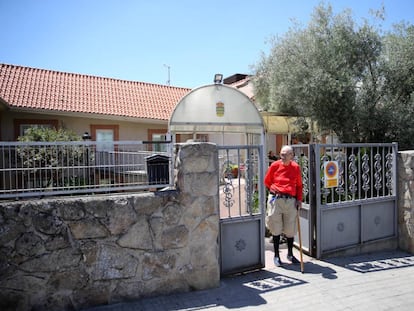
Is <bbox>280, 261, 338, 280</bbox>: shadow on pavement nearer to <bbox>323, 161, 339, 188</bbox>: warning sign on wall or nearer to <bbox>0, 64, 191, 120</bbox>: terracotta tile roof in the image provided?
<bbox>323, 161, 339, 188</bbox>: warning sign on wall

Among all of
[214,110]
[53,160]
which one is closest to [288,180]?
[53,160]

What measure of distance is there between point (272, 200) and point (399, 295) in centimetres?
194

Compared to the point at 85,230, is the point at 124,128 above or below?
above

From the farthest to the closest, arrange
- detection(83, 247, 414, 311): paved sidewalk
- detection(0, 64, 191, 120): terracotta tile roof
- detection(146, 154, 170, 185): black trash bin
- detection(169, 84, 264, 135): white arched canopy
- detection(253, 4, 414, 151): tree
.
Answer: detection(0, 64, 191, 120): terracotta tile roof → detection(169, 84, 264, 135): white arched canopy → detection(253, 4, 414, 151): tree → detection(146, 154, 170, 185): black trash bin → detection(83, 247, 414, 311): paved sidewalk

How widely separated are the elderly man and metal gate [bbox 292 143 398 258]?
0.45m

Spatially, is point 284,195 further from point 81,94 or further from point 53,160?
point 81,94

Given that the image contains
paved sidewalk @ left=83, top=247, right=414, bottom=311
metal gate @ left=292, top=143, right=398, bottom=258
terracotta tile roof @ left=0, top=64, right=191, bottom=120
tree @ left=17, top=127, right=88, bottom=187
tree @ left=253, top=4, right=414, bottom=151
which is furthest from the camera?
terracotta tile roof @ left=0, top=64, right=191, bottom=120

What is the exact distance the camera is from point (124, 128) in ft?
47.8

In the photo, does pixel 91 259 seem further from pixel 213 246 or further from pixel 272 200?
pixel 272 200

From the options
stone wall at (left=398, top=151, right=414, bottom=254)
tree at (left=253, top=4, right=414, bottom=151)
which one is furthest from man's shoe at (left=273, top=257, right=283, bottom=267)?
tree at (left=253, top=4, right=414, bottom=151)

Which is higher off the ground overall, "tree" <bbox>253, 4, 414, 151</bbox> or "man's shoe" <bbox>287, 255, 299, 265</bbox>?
"tree" <bbox>253, 4, 414, 151</bbox>

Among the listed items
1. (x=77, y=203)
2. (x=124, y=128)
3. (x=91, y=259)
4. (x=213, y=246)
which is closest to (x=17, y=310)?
(x=91, y=259)

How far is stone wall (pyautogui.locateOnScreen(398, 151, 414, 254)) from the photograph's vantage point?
Answer: 5500 millimetres

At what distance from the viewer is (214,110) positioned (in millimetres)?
10812
